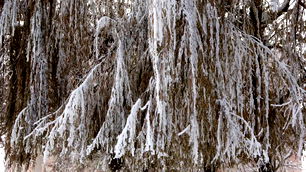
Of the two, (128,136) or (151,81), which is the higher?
(151,81)

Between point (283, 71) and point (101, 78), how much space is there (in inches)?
61.1

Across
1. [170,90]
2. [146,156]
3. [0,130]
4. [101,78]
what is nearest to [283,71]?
[170,90]

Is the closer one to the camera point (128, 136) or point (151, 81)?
point (128, 136)

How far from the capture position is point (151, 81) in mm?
2684

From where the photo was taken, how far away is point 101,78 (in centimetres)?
294

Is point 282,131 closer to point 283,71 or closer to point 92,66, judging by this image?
point 283,71

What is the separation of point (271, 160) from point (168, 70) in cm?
168

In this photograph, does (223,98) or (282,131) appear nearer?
(223,98)

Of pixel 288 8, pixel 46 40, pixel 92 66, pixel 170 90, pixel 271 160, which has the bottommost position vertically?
pixel 271 160

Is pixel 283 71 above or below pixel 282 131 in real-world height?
above

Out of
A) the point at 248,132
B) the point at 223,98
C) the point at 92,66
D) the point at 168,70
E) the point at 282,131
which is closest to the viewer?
the point at 168,70

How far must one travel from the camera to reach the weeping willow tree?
2432 millimetres

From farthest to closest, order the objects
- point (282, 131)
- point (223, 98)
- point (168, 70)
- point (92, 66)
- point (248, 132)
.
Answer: point (282, 131) < point (92, 66) < point (248, 132) < point (223, 98) < point (168, 70)

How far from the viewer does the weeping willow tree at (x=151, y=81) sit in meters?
2.43
